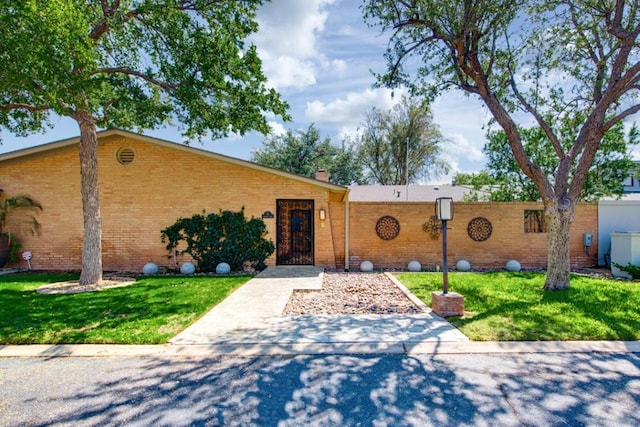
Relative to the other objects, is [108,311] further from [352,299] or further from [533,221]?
[533,221]

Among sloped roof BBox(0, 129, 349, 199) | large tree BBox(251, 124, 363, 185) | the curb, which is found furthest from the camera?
large tree BBox(251, 124, 363, 185)

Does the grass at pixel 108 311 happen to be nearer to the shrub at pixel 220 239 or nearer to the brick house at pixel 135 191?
the shrub at pixel 220 239

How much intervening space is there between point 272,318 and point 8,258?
1016cm

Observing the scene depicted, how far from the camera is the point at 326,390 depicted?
10.6ft

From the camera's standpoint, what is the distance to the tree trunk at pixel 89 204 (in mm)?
8156

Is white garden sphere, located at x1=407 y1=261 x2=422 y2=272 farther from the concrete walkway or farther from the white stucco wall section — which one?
the white stucco wall section

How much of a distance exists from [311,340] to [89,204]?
6584 mm

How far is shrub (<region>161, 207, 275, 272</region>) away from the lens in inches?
426

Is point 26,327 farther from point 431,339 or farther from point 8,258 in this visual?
point 8,258

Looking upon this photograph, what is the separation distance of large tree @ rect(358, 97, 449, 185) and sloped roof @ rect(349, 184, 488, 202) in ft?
20.3

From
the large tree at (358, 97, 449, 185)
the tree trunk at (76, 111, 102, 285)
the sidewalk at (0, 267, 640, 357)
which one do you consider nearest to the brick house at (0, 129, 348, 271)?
the tree trunk at (76, 111, 102, 285)

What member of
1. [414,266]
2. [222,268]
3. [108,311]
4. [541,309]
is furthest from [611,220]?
[108,311]

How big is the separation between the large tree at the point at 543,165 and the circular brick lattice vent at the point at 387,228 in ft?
20.7

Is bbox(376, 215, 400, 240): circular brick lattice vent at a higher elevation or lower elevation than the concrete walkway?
higher
